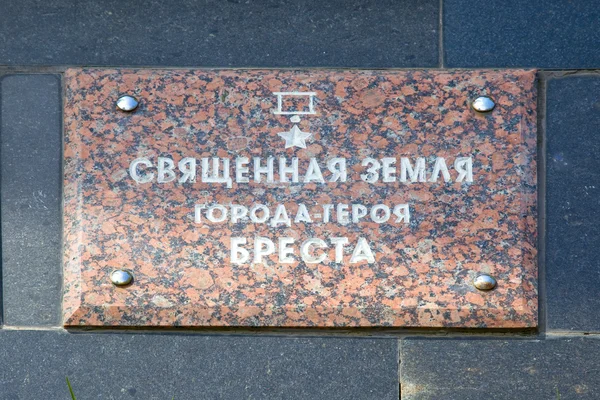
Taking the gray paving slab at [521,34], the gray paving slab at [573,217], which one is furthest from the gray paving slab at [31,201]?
the gray paving slab at [573,217]

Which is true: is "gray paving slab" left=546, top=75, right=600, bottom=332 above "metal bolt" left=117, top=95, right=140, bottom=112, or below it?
below

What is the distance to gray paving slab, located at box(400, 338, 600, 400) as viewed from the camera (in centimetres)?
188

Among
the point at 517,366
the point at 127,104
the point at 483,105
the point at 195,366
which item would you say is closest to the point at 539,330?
the point at 517,366

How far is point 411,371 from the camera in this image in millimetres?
1898

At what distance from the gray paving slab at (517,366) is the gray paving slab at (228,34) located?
79 cm

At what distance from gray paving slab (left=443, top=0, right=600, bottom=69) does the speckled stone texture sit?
59 millimetres

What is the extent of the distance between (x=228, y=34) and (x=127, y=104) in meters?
0.34

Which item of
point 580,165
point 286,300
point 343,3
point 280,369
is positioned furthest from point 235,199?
point 580,165

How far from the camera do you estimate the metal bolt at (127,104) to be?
189 cm

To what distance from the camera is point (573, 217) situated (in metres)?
1.88

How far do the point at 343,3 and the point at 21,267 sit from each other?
3.81ft

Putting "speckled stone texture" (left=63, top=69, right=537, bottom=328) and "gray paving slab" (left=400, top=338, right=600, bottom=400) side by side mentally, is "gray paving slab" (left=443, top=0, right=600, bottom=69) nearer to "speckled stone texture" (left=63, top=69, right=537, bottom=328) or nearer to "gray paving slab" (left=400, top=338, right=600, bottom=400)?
"speckled stone texture" (left=63, top=69, right=537, bottom=328)

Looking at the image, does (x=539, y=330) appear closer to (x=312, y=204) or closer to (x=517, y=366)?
(x=517, y=366)

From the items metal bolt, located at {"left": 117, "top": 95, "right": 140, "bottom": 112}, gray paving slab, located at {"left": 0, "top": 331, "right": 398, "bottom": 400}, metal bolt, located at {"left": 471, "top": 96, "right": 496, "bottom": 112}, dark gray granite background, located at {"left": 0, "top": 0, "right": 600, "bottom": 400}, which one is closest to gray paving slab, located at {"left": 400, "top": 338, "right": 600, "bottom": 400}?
dark gray granite background, located at {"left": 0, "top": 0, "right": 600, "bottom": 400}
